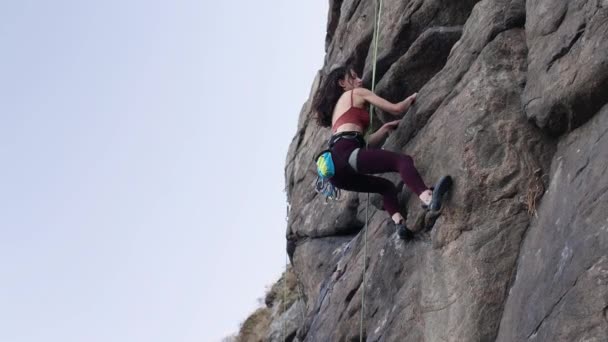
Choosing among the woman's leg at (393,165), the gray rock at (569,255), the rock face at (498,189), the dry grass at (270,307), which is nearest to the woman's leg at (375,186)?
the rock face at (498,189)

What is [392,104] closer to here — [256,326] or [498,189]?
[498,189]

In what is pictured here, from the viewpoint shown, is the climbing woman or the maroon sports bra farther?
the maroon sports bra

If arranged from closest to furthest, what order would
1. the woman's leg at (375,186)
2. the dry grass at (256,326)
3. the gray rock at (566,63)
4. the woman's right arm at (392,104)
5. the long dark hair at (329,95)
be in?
the gray rock at (566,63) → the woman's leg at (375,186) → the woman's right arm at (392,104) → the long dark hair at (329,95) → the dry grass at (256,326)

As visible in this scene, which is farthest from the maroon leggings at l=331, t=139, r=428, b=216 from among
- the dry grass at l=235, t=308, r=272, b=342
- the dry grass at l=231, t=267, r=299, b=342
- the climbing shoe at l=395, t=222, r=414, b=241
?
the dry grass at l=235, t=308, r=272, b=342

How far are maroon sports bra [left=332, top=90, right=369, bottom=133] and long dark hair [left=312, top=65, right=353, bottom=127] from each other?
0.69m

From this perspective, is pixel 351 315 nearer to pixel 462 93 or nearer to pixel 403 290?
pixel 403 290

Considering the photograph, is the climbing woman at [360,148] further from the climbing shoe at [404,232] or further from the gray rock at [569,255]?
the gray rock at [569,255]

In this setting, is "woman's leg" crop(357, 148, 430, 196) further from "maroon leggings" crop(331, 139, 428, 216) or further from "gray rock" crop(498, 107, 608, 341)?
"gray rock" crop(498, 107, 608, 341)

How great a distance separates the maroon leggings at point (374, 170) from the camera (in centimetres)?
784

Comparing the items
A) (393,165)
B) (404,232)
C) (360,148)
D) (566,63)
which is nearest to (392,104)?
(360,148)

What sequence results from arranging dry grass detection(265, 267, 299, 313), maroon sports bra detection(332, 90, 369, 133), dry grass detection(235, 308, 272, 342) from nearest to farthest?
1. maroon sports bra detection(332, 90, 369, 133)
2. dry grass detection(265, 267, 299, 313)
3. dry grass detection(235, 308, 272, 342)

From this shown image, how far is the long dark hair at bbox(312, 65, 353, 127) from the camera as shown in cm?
996

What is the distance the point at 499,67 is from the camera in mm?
7824

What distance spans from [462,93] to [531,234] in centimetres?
200
